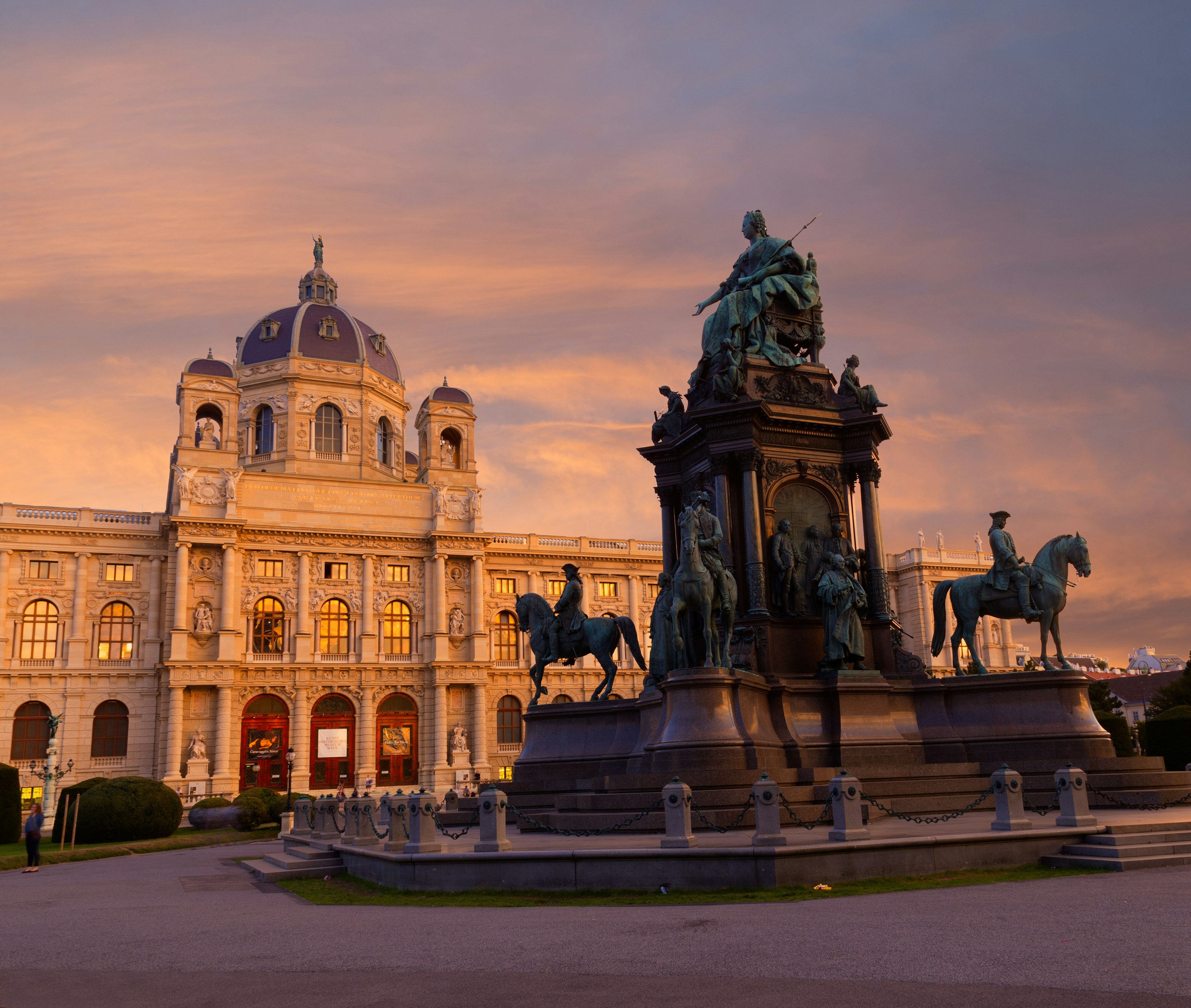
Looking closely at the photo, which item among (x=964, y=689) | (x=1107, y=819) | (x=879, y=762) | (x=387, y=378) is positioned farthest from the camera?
(x=387, y=378)

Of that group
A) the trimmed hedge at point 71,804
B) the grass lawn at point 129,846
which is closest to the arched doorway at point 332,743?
the grass lawn at point 129,846

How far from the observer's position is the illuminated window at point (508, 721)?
70812mm

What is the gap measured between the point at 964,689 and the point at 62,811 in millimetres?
28037

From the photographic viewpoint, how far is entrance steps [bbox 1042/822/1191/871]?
12.7 m

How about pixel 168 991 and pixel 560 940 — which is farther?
pixel 560 940

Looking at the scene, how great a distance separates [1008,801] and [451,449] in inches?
2533

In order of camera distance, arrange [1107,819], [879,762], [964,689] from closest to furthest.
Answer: [1107,819], [879,762], [964,689]

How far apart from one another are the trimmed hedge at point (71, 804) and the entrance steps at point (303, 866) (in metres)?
13.3

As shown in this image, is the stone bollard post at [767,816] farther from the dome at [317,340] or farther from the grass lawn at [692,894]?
the dome at [317,340]

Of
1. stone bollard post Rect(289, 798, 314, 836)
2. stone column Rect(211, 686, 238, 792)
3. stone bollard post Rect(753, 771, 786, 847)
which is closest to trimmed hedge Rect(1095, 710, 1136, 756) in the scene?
stone bollard post Rect(289, 798, 314, 836)

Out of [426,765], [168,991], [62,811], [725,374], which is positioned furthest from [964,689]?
[426,765]

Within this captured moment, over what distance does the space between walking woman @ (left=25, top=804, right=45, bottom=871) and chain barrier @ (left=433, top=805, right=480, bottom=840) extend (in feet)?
29.6

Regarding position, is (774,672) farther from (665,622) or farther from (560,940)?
(560,940)

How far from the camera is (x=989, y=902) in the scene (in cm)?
1057
